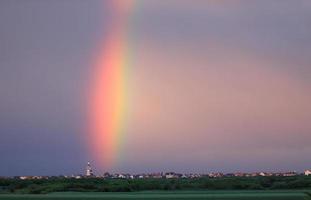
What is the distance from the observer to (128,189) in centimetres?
9406

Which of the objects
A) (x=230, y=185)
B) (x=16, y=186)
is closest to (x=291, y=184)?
(x=230, y=185)

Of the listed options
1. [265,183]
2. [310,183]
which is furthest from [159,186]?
[310,183]

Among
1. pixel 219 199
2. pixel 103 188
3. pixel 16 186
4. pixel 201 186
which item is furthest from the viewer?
pixel 16 186

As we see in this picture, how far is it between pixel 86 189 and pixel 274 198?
164 ft

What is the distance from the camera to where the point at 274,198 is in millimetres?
51188

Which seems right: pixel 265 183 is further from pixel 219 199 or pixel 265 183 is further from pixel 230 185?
pixel 219 199

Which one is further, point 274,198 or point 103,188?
point 103,188

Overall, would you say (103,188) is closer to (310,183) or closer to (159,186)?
(159,186)

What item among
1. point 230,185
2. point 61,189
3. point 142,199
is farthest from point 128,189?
point 142,199

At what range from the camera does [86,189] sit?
3733 inches

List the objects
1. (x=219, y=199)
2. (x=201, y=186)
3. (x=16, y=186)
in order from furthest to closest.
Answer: (x=16, y=186) < (x=201, y=186) < (x=219, y=199)

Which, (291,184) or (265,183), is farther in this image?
(265,183)

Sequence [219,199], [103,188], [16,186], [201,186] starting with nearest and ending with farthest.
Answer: [219,199]
[103,188]
[201,186]
[16,186]

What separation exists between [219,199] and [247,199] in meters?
2.67
